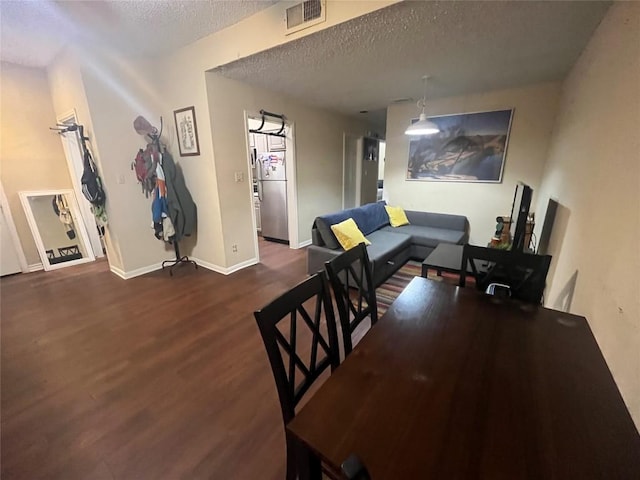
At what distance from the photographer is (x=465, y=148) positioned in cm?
378

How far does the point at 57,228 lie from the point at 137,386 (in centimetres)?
333

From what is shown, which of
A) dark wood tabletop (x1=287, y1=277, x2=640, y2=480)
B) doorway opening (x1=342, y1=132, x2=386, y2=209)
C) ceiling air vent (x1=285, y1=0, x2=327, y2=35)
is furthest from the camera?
doorway opening (x1=342, y1=132, x2=386, y2=209)

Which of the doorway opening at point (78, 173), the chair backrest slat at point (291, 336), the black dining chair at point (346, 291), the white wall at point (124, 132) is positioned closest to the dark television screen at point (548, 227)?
the black dining chair at point (346, 291)

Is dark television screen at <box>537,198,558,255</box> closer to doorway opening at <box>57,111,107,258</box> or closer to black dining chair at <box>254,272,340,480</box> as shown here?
black dining chair at <box>254,272,340,480</box>

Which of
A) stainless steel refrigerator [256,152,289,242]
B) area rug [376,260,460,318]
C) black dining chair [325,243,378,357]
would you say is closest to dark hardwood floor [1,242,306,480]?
black dining chair [325,243,378,357]

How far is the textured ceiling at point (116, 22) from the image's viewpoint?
205cm

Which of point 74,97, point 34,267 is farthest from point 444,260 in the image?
point 34,267

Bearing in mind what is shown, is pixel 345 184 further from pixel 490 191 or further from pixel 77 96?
pixel 77 96

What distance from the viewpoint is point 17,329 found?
2.30m

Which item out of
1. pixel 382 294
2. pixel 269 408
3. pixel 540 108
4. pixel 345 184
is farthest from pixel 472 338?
pixel 345 184

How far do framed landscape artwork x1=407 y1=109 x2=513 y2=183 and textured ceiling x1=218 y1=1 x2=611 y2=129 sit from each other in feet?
1.24

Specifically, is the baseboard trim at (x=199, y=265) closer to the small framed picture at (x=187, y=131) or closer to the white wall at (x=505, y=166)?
the small framed picture at (x=187, y=131)

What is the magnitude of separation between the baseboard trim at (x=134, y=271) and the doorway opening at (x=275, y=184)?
4.42 feet

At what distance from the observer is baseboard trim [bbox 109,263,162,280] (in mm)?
3279
